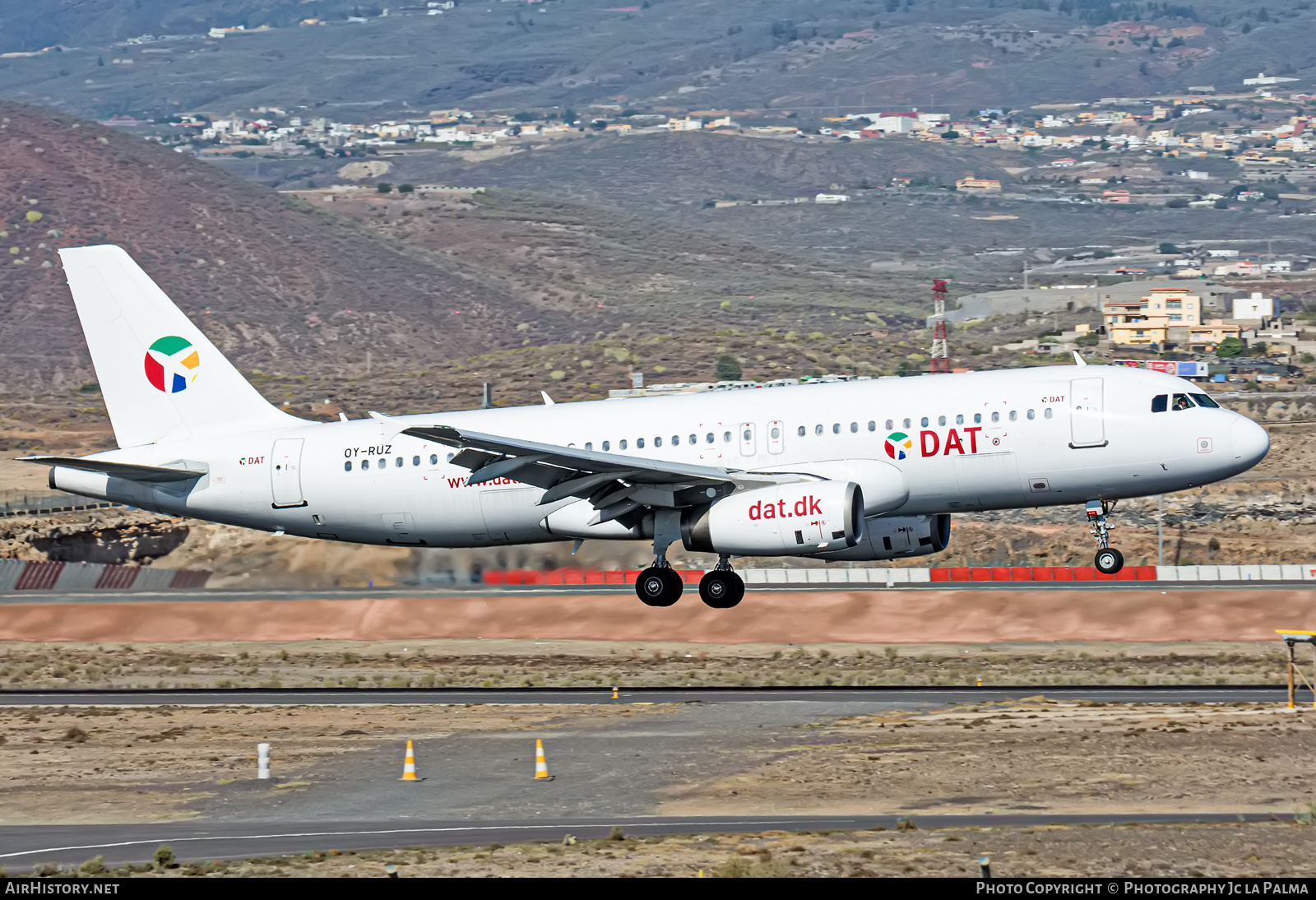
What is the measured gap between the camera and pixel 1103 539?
153 feet

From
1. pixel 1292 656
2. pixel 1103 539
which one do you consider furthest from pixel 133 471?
pixel 1292 656

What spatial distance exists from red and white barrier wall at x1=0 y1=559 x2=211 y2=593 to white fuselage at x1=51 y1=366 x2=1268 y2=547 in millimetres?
43349

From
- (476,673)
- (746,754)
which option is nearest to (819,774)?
(746,754)

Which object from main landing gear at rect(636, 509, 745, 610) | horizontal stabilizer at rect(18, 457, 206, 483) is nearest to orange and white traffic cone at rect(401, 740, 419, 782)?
main landing gear at rect(636, 509, 745, 610)

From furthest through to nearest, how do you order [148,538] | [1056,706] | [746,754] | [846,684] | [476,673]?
1. [148,538]
2. [476,673]
3. [846,684]
4. [1056,706]
5. [746,754]

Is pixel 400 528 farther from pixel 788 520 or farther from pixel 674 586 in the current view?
pixel 788 520

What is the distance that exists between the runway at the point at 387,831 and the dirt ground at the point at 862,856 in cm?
116

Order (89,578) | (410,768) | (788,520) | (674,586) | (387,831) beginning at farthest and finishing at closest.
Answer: (89,578), (410,768), (674,586), (788,520), (387,831)

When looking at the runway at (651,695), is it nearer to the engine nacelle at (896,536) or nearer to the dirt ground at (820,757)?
the dirt ground at (820,757)

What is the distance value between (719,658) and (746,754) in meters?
22.1

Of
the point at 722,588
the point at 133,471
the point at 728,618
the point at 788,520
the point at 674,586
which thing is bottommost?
the point at 728,618

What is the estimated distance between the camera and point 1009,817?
42344 millimetres

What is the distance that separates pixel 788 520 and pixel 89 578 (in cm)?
5926

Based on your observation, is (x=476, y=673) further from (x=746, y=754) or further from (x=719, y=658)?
(x=746, y=754)
